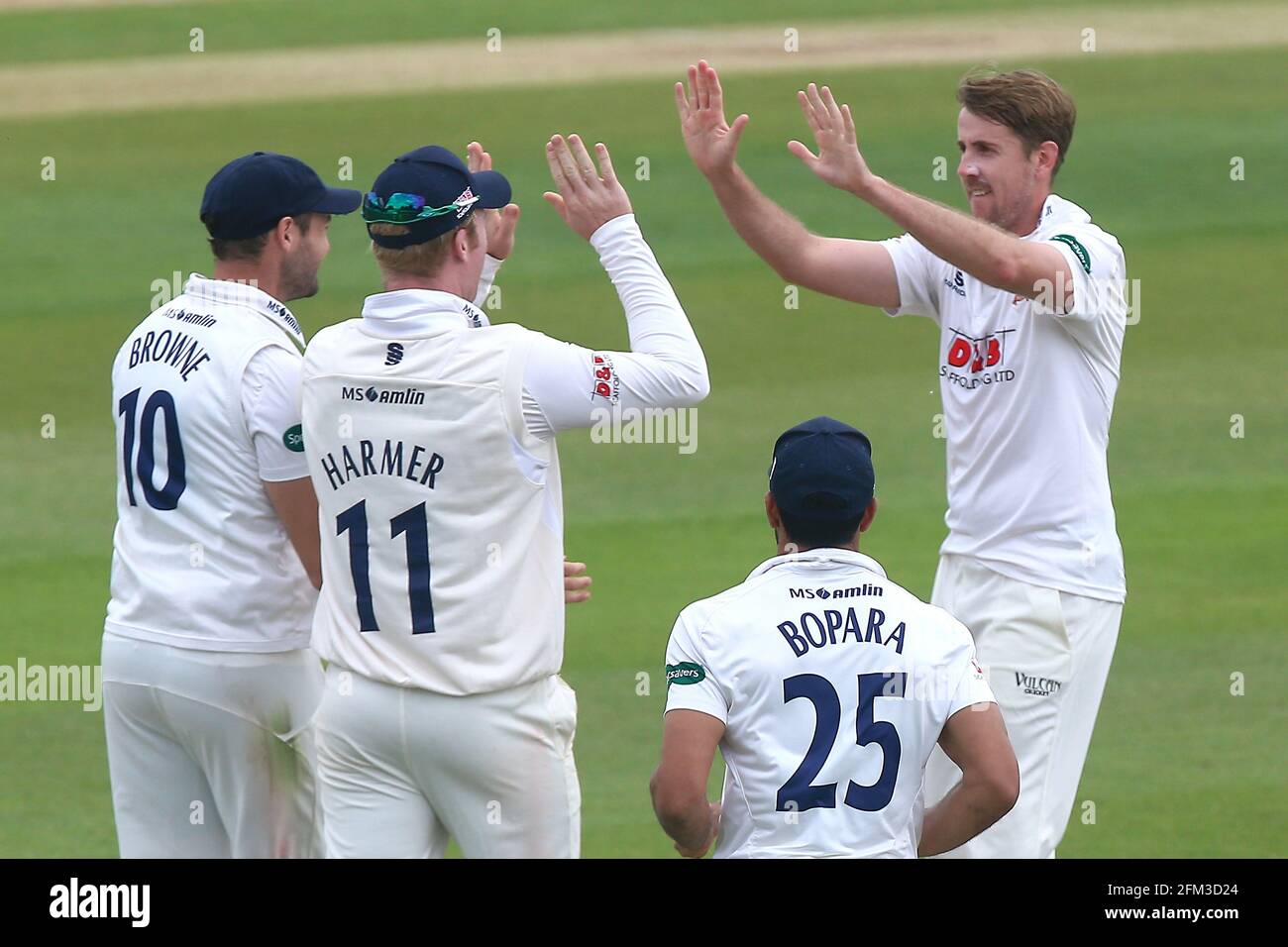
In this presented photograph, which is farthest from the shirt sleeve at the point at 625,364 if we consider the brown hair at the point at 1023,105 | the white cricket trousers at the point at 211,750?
the brown hair at the point at 1023,105

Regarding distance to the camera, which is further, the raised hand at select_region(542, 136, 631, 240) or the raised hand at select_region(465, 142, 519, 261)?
the raised hand at select_region(465, 142, 519, 261)

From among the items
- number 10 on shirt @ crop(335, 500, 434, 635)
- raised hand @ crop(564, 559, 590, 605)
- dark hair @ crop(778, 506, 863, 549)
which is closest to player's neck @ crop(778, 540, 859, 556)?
dark hair @ crop(778, 506, 863, 549)

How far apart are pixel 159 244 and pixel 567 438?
195 inches

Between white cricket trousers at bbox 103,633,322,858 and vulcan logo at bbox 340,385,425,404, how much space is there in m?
0.76

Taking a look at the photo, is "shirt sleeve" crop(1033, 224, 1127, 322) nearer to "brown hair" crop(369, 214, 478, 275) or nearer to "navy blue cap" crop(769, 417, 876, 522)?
"navy blue cap" crop(769, 417, 876, 522)

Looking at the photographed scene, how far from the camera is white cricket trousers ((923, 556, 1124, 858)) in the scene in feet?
15.4

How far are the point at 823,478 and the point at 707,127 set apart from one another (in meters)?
1.25

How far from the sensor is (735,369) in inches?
453

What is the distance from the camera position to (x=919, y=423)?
10.5 m

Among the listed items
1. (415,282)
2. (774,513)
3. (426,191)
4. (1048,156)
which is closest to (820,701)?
(774,513)

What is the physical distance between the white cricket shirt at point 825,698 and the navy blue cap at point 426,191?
3.39 feet

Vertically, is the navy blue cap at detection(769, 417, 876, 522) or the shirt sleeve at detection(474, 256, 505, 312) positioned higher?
the shirt sleeve at detection(474, 256, 505, 312)

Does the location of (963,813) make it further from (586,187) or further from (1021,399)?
(586,187)

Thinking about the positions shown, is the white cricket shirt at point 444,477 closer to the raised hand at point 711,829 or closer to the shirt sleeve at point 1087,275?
the raised hand at point 711,829
